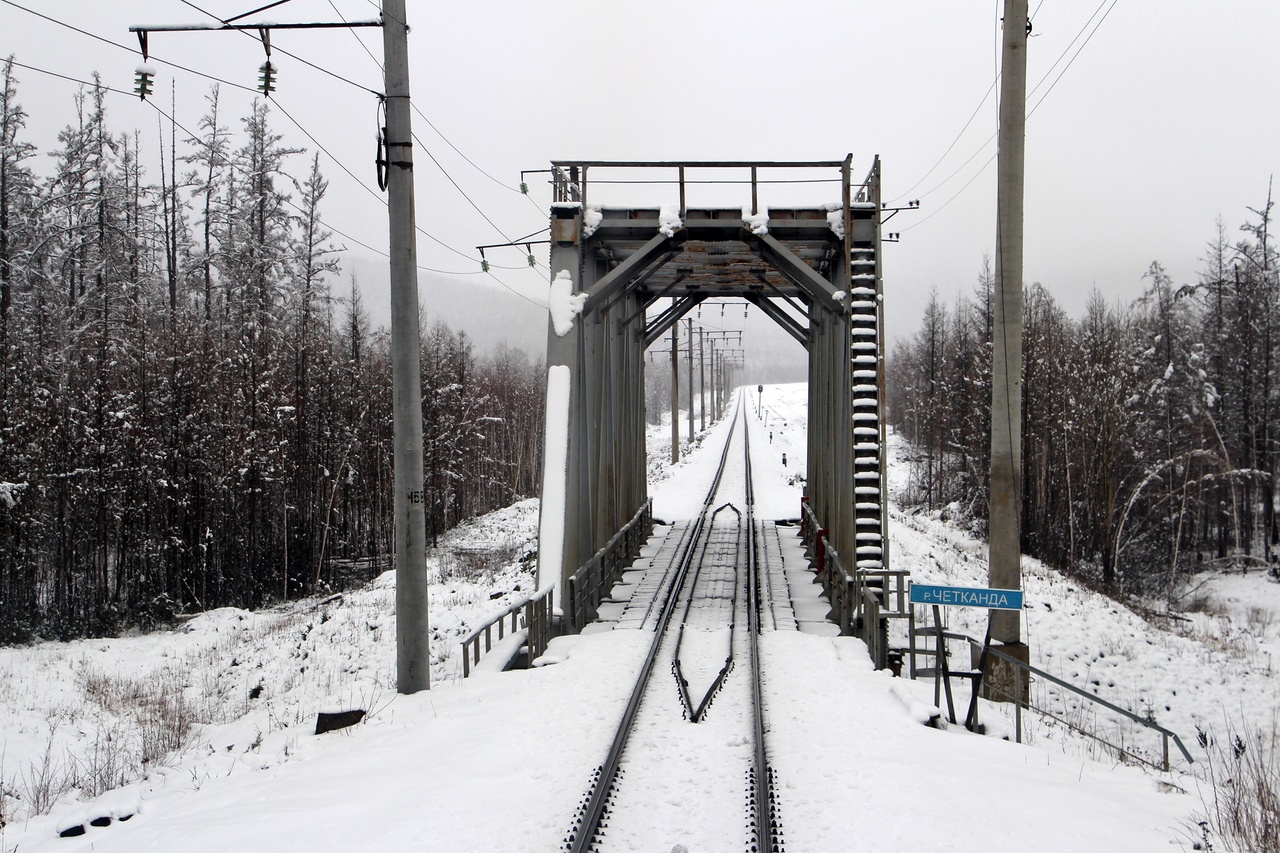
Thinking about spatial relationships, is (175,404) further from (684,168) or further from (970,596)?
(970,596)

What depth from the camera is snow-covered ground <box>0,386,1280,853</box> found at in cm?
487

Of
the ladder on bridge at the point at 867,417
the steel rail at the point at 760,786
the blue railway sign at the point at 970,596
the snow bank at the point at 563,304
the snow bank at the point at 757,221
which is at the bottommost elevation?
the steel rail at the point at 760,786

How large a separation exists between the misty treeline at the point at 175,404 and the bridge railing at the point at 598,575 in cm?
1194

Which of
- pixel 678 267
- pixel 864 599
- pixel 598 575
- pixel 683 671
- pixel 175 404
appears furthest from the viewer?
pixel 175 404

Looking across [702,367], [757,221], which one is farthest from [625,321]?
[702,367]

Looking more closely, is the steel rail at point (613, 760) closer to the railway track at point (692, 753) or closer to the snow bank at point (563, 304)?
the railway track at point (692, 753)

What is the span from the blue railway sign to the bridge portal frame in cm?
392

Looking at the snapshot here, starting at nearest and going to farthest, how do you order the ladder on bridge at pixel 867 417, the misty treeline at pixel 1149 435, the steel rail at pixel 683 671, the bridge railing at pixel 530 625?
the steel rail at pixel 683 671 → the bridge railing at pixel 530 625 → the ladder on bridge at pixel 867 417 → the misty treeline at pixel 1149 435

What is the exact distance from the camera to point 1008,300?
8.98m

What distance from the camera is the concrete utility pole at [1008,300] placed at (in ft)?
29.3

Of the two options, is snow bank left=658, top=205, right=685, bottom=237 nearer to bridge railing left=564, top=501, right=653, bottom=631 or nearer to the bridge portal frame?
the bridge portal frame

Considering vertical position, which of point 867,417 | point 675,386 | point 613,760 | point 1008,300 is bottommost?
point 613,760

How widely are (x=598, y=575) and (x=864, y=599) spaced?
462 cm

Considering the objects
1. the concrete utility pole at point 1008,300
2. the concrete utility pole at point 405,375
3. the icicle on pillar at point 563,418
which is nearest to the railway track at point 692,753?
the icicle on pillar at point 563,418
